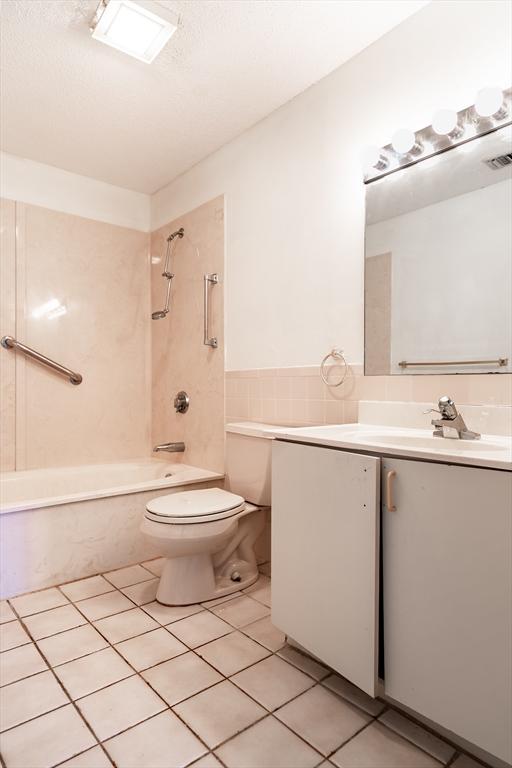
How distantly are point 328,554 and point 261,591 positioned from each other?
0.85 metres

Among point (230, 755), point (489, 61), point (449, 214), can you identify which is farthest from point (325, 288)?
point (230, 755)

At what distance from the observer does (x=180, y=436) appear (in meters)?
2.94

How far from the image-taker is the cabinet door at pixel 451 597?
94 centimetres

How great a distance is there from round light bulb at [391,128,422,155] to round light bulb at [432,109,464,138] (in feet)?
0.30

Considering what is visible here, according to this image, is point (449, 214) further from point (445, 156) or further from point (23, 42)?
point (23, 42)

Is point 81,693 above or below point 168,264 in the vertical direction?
below

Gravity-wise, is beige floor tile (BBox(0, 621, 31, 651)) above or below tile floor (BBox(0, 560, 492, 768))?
below

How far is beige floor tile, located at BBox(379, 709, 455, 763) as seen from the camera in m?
1.10

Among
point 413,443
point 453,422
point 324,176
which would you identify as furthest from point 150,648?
point 324,176

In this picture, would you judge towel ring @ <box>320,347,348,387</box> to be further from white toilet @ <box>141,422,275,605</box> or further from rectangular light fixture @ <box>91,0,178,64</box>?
rectangular light fixture @ <box>91,0,178,64</box>

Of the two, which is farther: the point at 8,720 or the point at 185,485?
the point at 185,485

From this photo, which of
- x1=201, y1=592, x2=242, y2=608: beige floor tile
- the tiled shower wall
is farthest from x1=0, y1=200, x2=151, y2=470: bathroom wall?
x1=201, y1=592, x2=242, y2=608: beige floor tile

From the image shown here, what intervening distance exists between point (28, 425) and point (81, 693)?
178 centimetres

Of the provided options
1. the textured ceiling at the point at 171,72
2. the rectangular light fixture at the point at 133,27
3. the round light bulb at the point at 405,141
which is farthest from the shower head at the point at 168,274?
the round light bulb at the point at 405,141
